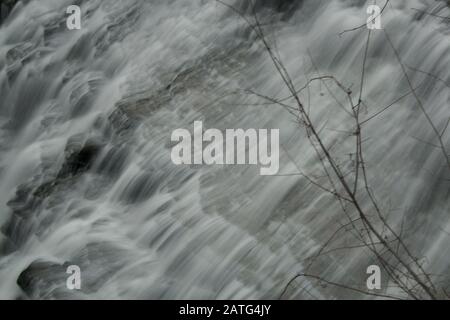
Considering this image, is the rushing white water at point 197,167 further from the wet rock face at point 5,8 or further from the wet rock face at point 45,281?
the wet rock face at point 5,8

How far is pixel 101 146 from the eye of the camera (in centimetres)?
556

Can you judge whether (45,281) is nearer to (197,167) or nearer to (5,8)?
(197,167)

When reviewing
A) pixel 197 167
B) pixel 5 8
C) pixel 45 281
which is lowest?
pixel 45 281

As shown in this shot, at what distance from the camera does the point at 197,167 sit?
199 inches

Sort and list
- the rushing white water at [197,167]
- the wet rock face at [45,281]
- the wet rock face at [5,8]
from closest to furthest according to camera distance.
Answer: the rushing white water at [197,167] → the wet rock face at [45,281] → the wet rock face at [5,8]

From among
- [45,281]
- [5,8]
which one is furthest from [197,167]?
[5,8]

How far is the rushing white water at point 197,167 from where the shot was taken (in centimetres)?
435

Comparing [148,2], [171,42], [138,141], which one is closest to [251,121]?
[138,141]

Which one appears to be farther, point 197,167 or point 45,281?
point 197,167

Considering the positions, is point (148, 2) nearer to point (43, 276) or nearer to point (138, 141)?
point (138, 141)

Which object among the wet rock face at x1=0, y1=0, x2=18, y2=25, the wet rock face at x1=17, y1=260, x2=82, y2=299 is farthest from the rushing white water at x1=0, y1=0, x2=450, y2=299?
the wet rock face at x1=0, y1=0, x2=18, y2=25

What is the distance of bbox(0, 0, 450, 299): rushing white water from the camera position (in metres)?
4.35

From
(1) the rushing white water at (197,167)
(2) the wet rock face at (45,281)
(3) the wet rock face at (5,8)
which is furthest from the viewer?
(3) the wet rock face at (5,8)

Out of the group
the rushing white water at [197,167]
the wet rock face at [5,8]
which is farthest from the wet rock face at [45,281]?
the wet rock face at [5,8]
